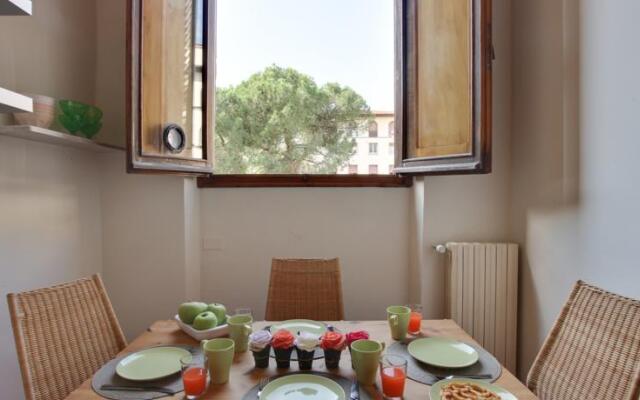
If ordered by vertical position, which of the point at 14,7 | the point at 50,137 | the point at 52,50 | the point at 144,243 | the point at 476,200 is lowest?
the point at 144,243

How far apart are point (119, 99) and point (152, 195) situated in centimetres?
59

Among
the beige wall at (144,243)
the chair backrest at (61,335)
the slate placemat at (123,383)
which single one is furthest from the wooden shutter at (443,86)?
the chair backrest at (61,335)

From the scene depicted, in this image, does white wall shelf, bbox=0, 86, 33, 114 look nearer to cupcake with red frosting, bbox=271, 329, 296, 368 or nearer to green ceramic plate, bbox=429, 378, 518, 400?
cupcake with red frosting, bbox=271, 329, 296, 368

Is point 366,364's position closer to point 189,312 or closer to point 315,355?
point 315,355

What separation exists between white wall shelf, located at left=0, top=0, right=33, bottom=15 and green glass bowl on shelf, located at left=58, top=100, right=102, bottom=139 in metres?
0.66

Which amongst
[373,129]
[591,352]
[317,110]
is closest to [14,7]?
[317,110]

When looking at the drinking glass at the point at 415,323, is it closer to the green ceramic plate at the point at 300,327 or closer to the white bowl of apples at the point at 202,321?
the green ceramic plate at the point at 300,327

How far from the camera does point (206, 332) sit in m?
A: 1.35

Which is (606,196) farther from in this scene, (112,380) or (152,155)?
(152,155)

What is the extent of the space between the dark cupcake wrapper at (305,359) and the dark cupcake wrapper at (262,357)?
94 mm

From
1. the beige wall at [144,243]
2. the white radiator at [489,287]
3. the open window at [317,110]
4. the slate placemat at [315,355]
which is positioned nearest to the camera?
the slate placemat at [315,355]

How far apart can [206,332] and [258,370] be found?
295 millimetres

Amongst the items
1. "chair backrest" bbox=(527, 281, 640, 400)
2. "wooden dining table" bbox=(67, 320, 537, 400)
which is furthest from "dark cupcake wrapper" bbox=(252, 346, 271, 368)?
"chair backrest" bbox=(527, 281, 640, 400)

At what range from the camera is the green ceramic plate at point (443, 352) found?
1168 mm
